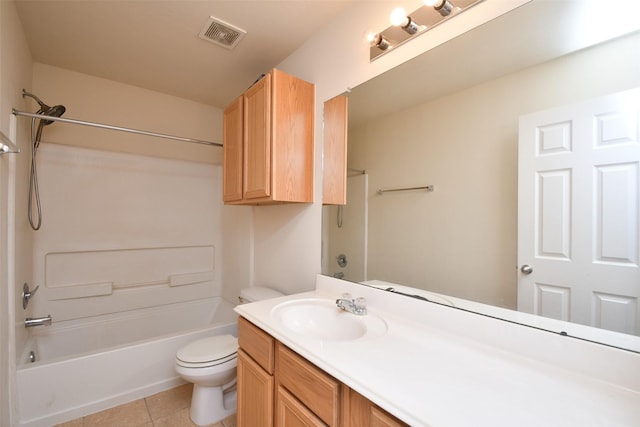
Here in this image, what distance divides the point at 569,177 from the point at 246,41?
1.95m

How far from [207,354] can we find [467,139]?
1.84 metres

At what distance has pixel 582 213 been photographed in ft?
2.62

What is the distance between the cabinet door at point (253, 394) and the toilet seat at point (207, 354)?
0.38 metres

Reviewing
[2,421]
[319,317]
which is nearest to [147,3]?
[319,317]

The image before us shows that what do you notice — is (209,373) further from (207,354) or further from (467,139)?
(467,139)

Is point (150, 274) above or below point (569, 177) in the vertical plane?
below

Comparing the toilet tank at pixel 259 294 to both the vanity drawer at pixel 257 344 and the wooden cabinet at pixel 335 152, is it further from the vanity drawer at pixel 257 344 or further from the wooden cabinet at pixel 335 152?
the wooden cabinet at pixel 335 152

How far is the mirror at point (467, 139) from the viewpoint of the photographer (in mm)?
820

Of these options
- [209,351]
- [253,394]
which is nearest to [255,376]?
[253,394]

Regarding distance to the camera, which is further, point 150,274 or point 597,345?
point 150,274

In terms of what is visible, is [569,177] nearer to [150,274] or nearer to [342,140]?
[342,140]

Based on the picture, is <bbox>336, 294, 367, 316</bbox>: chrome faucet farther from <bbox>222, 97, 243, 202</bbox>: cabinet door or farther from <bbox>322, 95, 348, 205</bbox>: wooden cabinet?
<bbox>222, 97, 243, 202</bbox>: cabinet door

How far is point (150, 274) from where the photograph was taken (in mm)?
2676

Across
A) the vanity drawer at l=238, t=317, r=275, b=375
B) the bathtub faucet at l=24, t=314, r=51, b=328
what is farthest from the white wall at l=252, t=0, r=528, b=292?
the bathtub faucet at l=24, t=314, r=51, b=328
